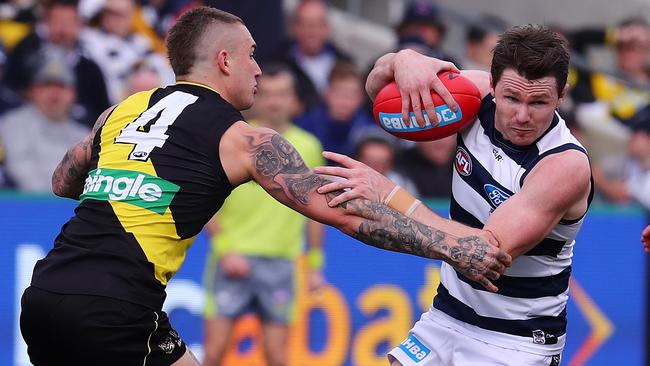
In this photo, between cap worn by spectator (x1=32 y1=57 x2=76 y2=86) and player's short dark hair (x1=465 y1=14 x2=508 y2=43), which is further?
player's short dark hair (x1=465 y1=14 x2=508 y2=43)

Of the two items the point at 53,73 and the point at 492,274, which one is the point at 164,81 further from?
the point at 492,274

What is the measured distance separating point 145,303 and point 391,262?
508 cm

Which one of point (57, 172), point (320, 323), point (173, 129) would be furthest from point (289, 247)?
point (173, 129)

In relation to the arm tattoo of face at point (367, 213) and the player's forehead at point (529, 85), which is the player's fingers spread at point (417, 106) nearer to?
the player's forehead at point (529, 85)

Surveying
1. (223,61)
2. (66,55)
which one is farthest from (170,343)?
(66,55)

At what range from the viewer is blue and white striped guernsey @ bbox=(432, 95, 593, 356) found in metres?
5.12

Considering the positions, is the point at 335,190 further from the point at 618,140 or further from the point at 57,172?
the point at 618,140

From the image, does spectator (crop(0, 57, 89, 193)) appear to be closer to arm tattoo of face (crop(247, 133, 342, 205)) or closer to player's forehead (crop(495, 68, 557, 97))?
arm tattoo of face (crop(247, 133, 342, 205))

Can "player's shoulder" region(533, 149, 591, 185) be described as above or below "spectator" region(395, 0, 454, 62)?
above

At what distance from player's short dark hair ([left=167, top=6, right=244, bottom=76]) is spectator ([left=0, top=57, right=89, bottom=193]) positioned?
439cm

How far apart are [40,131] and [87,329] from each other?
4.97 meters

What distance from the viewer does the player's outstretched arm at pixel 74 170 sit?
5328 mm

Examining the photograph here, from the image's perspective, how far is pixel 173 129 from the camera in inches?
191

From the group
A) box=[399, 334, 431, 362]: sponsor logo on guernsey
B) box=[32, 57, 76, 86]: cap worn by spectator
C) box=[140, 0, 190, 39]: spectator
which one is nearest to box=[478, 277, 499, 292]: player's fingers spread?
box=[399, 334, 431, 362]: sponsor logo on guernsey
